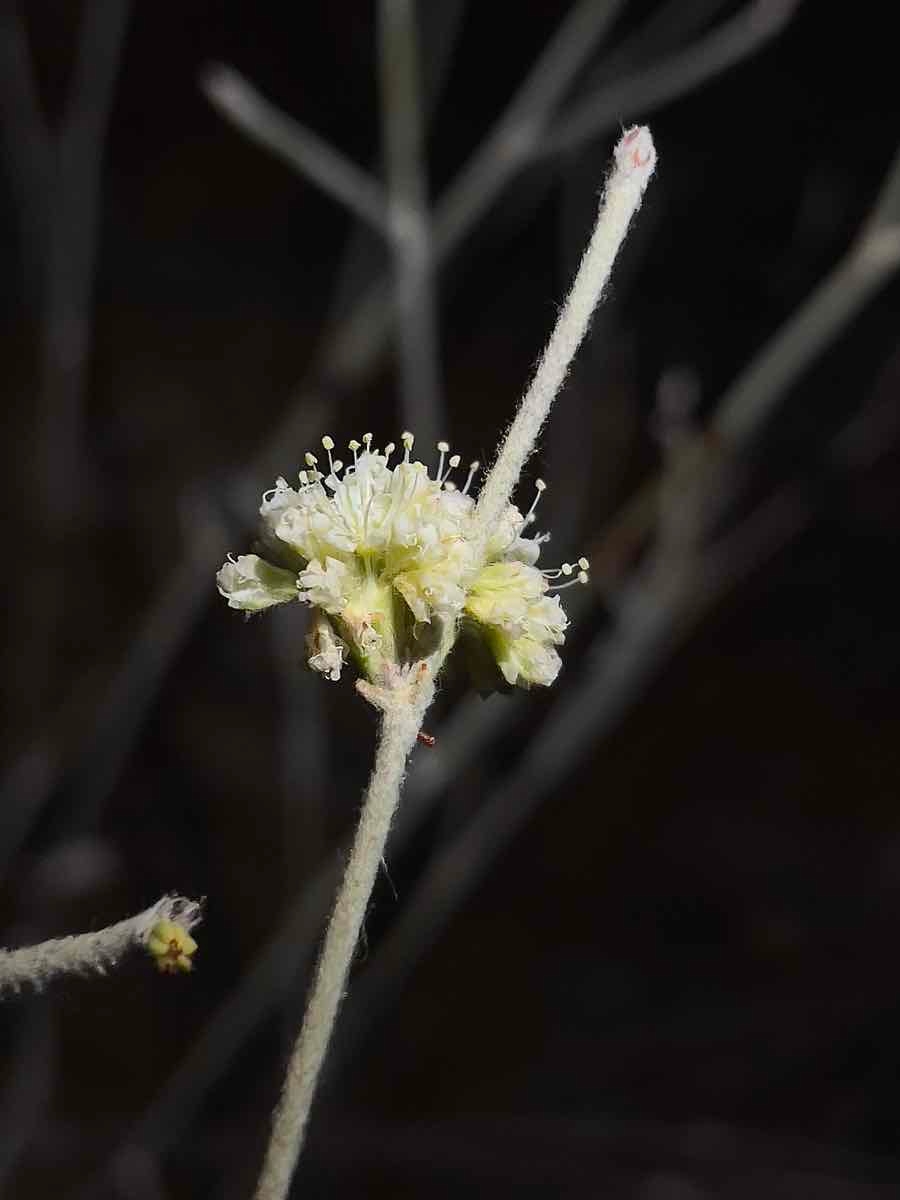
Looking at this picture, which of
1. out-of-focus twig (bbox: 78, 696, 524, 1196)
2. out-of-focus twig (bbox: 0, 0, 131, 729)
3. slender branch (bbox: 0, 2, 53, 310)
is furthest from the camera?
out-of-focus twig (bbox: 0, 0, 131, 729)

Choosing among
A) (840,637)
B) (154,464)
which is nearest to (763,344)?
(840,637)

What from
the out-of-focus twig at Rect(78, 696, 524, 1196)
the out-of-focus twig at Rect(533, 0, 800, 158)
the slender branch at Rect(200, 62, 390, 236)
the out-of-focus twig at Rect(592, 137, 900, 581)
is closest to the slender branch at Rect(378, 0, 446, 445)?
the slender branch at Rect(200, 62, 390, 236)

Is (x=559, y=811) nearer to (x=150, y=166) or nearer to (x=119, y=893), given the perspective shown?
(x=119, y=893)

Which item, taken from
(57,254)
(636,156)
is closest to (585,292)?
(636,156)

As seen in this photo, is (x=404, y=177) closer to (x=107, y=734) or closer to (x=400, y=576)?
(x=400, y=576)

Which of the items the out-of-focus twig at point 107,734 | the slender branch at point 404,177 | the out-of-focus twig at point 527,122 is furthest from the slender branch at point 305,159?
the out-of-focus twig at point 107,734

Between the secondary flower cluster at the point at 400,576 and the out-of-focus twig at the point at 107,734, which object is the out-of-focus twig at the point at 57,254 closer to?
the out-of-focus twig at the point at 107,734

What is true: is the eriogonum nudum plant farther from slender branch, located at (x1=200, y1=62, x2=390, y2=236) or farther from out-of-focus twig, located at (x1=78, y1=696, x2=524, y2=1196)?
out-of-focus twig, located at (x1=78, y1=696, x2=524, y2=1196)
